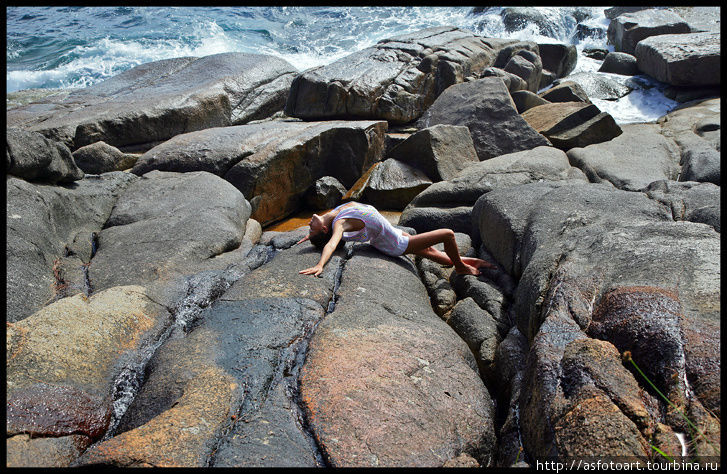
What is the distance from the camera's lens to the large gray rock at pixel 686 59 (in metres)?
12.3

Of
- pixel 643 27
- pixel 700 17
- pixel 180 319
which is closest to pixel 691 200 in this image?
pixel 180 319

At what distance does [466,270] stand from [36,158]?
190 inches

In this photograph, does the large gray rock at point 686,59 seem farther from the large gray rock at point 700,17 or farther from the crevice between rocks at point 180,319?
the crevice between rocks at point 180,319

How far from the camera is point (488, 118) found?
30.8 feet

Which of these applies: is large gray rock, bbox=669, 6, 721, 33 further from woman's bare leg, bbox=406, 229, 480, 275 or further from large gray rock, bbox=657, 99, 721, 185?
woman's bare leg, bbox=406, 229, 480, 275

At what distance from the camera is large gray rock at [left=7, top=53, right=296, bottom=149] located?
8953 mm

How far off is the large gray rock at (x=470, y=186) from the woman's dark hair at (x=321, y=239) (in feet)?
5.92

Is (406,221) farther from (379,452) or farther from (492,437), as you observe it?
(379,452)

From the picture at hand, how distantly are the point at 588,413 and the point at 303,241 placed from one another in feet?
11.7

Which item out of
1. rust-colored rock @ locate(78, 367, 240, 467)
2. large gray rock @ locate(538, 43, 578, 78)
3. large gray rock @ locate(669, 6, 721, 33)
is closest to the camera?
rust-colored rock @ locate(78, 367, 240, 467)

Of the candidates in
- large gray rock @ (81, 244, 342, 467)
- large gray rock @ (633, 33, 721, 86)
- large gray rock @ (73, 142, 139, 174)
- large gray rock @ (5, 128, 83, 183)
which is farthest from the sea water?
large gray rock @ (81, 244, 342, 467)

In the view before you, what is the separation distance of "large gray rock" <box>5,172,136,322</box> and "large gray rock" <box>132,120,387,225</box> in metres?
1.56

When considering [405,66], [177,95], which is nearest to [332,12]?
[405,66]

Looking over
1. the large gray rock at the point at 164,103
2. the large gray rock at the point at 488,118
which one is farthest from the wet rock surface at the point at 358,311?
the large gray rock at the point at 488,118
